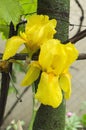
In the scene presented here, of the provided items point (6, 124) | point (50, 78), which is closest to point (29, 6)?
point (50, 78)

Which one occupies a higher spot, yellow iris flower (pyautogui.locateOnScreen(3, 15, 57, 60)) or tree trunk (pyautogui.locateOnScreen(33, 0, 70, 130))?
yellow iris flower (pyautogui.locateOnScreen(3, 15, 57, 60))

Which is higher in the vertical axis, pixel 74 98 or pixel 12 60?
pixel 12 60

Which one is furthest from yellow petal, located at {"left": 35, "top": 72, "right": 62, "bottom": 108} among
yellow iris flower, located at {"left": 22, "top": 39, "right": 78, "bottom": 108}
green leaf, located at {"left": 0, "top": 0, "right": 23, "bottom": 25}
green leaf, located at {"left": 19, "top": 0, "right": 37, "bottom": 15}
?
green leaf, located at {"left": 19, "top": 0, "right": 37, "bottom": 15}

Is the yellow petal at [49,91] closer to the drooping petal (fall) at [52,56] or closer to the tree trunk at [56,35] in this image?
the drooping petal (fall) at [52,56]

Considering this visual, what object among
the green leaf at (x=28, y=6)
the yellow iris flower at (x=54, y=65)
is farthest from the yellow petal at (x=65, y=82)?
the green leaf at (x=28, y=6)

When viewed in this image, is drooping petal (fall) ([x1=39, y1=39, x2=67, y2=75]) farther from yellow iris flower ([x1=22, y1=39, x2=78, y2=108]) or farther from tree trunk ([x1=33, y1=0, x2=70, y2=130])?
tree trunk ([x1=33, y1=0, x2=70, y2=130])

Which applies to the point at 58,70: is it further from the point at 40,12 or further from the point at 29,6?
the point at 29,6
